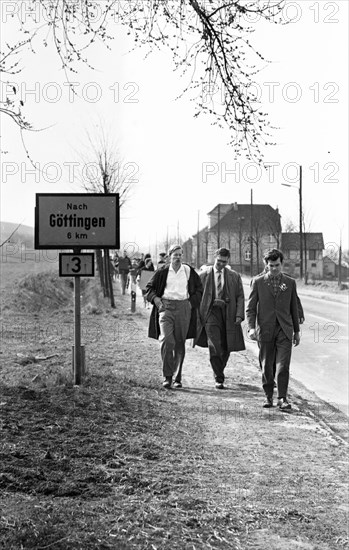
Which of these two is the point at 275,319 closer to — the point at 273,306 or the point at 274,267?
the point at 273,306

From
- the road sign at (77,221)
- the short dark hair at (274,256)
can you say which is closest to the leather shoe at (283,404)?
the short dark hair at (274,256)

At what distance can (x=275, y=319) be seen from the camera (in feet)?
26.8

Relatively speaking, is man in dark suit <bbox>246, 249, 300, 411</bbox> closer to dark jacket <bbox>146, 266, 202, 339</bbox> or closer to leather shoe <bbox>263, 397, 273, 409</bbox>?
leather shoe <bbox>263, 397, 273, 409</bbox>

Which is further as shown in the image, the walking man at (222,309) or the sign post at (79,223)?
the walking man at (222,309)

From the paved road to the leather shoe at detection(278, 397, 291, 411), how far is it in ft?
2.67

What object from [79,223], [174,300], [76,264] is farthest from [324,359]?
[79,223]

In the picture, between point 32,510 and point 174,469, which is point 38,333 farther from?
point 32,510

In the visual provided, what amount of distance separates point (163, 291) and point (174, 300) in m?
0.19

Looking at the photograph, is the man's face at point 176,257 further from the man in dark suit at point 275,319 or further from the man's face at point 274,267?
the man's face at point 274,267

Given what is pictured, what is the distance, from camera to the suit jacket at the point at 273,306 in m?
8.12

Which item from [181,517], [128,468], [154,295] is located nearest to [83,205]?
[154,295]

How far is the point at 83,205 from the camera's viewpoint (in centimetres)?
841

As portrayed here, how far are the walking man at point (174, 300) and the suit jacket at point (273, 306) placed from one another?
1.35 m

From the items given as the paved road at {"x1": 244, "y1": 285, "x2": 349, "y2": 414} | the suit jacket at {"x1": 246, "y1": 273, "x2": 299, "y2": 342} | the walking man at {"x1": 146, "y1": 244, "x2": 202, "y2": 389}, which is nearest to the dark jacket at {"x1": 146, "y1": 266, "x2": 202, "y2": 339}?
the walking man at {"x1": 146, "y1": 244, "x2": 202, "y2": 389}
